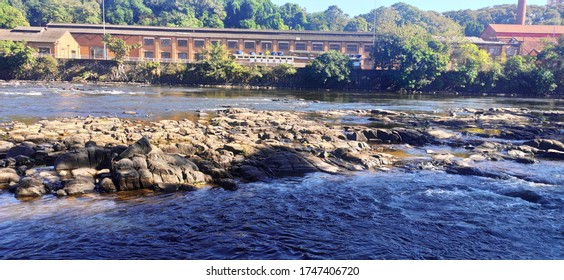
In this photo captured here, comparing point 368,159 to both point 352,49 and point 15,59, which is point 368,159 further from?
point 15,59

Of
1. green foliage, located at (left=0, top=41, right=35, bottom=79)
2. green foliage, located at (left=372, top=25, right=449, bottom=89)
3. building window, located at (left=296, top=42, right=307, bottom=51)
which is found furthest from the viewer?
building window, located at (left=296, top=42, right=307, bottom=51)

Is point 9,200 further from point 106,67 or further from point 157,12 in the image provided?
point 157,12

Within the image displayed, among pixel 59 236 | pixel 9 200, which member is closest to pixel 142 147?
pixel 9 200

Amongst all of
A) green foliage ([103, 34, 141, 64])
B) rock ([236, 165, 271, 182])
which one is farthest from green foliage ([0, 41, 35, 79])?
rock ([236, 165, 271, 182])

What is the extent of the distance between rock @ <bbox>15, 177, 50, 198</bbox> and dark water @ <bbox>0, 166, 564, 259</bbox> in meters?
0.70

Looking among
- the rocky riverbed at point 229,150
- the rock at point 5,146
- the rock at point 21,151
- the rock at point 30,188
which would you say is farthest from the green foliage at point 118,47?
the rock at point 30,188

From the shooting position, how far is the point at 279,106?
45625 mm

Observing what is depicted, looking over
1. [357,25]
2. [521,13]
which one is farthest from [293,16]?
[521,13]

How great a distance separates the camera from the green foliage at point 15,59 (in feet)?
235

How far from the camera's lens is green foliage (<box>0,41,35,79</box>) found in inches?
2817

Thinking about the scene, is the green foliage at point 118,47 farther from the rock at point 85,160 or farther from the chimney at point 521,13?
the chimney at point 521,13

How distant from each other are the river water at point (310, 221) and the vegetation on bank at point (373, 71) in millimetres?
53686

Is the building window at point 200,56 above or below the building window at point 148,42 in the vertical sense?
below

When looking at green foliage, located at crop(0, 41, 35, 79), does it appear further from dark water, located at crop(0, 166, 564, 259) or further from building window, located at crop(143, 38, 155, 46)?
dark water, located at crop(0, 166, 564, 259)
